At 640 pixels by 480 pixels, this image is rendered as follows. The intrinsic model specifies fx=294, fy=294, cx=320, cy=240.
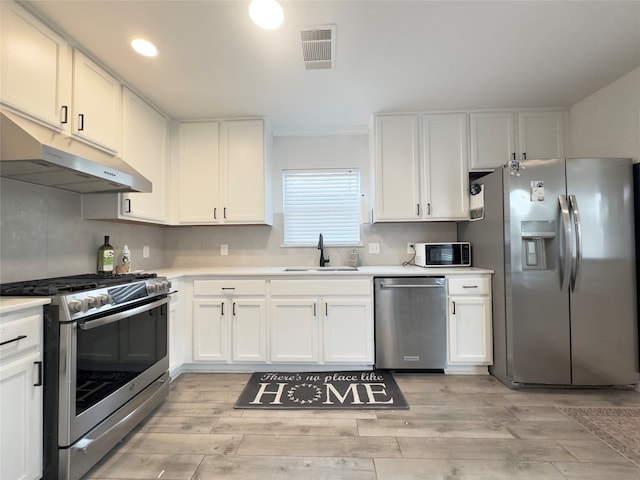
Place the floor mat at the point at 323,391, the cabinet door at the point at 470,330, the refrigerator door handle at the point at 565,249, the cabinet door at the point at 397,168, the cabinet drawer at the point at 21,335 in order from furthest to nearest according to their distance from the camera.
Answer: the cabinet door at the point at 397,168
the cabinet door at the point at 470,330
the refrigerator door handle at the point at 565,249
the floor mat at the point at 323,391
the cabinet drawer at the point at 21,335

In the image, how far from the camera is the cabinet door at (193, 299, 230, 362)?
8.65 ft

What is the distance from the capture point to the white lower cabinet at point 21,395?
3.93 ft

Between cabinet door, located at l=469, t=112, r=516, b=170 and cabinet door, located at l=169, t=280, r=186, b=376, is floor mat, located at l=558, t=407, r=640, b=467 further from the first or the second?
cabinet door, located at l=169, t=280, r=186, b=376

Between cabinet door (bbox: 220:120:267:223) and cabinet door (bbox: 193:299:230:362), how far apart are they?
88 cm

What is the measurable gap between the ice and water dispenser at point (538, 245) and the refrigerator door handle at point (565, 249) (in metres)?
0.05

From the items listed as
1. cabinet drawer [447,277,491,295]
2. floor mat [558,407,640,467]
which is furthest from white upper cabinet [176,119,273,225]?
floor mat [558,407,640,467]

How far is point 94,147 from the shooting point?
2084 millimetres

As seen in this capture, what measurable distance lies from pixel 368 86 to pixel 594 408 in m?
2.93

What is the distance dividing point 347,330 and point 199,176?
2136mm

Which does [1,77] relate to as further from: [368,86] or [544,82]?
[544,82]

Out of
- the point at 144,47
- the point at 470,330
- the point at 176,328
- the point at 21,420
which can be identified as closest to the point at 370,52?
the point at 144,47

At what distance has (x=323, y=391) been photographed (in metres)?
2.30

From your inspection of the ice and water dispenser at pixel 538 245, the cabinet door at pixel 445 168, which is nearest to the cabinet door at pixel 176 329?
the cabinet door at pixel 445 168

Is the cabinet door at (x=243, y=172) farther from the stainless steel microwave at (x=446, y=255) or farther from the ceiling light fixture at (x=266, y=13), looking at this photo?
the stainless steel microwave at (x=446, y=255)
